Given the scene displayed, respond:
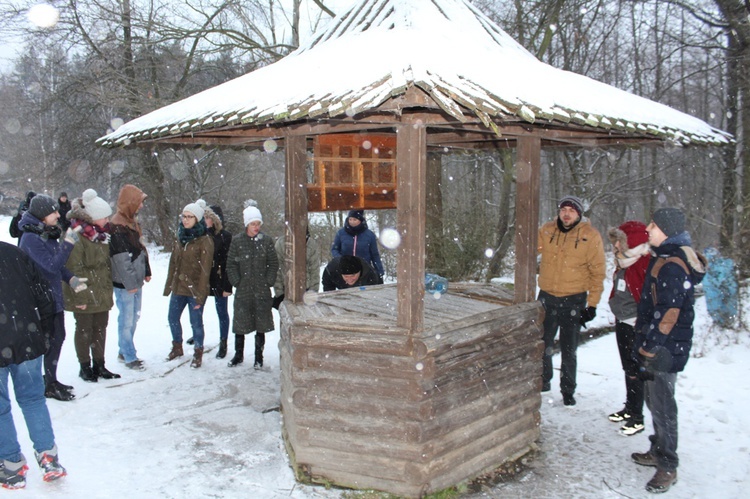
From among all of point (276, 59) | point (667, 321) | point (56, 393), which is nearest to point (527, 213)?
point (667, 321)

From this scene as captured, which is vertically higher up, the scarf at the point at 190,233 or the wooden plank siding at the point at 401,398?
the scarf at the point at 190,233

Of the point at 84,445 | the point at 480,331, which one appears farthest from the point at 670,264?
the point at 84,445

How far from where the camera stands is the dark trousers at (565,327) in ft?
16.1

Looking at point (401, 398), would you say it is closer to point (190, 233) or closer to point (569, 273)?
point (569, 273)

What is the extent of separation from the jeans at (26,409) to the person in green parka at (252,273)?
2398mm

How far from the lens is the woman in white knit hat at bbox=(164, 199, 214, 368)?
5.91m

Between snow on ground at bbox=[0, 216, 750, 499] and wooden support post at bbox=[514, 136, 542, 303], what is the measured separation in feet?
4.45

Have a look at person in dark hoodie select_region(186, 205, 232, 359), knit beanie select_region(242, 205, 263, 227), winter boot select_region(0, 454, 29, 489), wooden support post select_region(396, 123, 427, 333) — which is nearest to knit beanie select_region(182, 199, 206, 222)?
person in dark hoodie select_region(186, 205, 232, 359)

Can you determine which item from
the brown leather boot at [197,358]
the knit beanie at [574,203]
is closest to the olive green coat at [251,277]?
the brown leather boot at [197,358]

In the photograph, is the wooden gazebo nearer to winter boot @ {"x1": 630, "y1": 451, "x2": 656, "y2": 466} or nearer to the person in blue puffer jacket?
winter boot @ {"x1": 630, "y1": 451, "x2": 656, "y2": 466}

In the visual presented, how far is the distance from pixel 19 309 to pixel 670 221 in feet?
14.5

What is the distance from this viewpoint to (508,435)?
410cm

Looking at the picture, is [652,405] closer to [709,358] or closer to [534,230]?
[534,230]

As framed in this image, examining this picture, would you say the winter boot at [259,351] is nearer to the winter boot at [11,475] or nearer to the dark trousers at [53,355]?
the dark trousers at [53,355]
